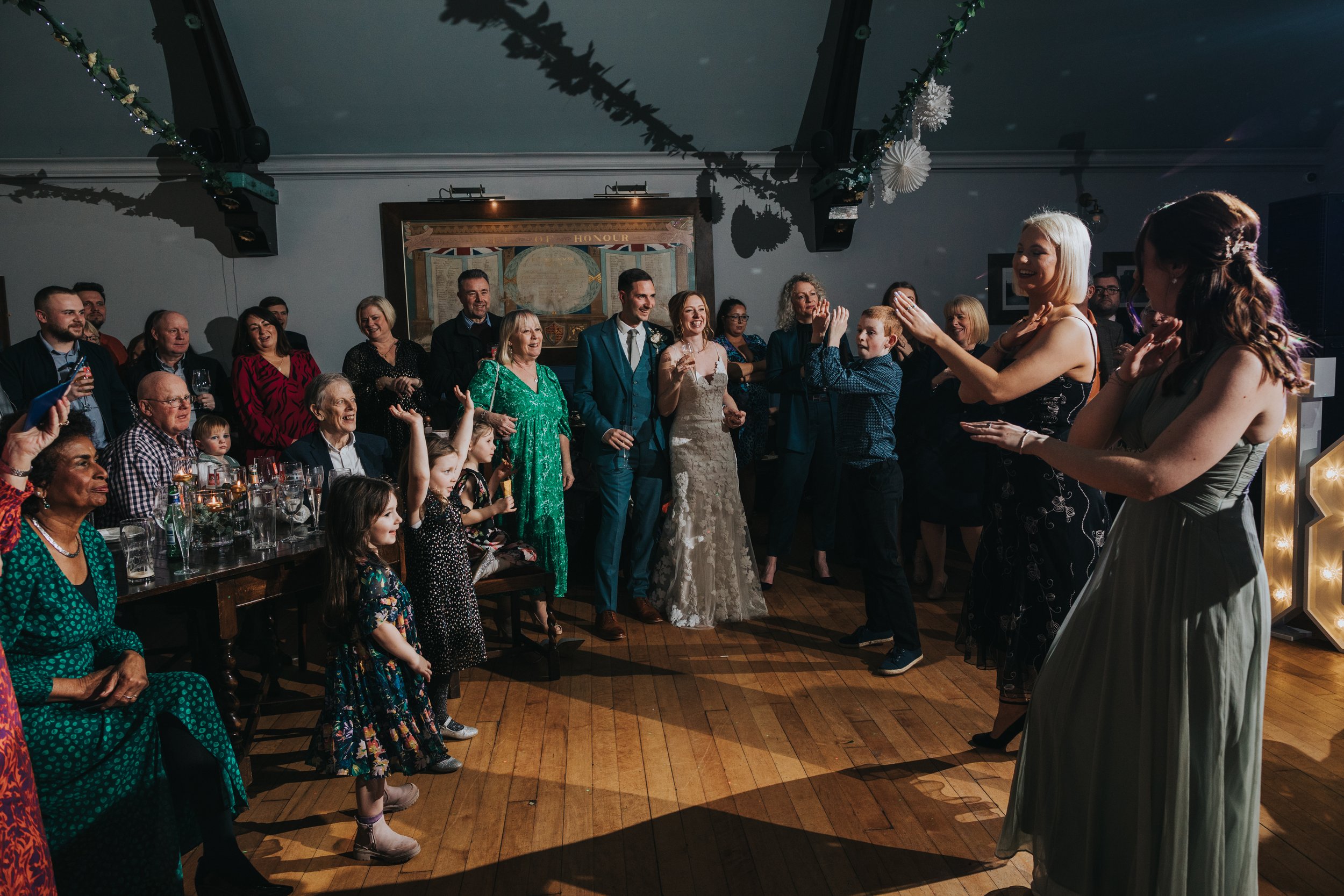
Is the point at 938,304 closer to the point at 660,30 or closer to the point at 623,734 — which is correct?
the point at 660,30

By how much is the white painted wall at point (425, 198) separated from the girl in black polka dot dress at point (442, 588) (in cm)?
366

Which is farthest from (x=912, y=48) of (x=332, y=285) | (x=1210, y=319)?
(x=1210, y=319)

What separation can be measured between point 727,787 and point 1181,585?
1.42m

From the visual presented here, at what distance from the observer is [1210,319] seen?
153 centimetres

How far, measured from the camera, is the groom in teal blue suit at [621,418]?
3.99 m

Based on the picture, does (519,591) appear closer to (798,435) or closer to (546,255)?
(798,435)

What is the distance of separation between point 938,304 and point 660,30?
2.78 meters

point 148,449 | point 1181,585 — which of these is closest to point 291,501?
point 148,449

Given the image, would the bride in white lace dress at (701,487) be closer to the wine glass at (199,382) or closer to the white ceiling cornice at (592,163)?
the wine glass at (199,382)

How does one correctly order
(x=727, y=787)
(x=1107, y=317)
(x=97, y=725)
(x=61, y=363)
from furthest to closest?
1. (x=1107, y=317)
2. (x=61, y=363)
3. (x=727, y=787)
4. (x=97, y=725)

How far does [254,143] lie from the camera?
5.41 m

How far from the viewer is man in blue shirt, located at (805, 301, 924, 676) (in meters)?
3.39

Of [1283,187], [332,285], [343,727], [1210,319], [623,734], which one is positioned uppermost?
[1283,187]

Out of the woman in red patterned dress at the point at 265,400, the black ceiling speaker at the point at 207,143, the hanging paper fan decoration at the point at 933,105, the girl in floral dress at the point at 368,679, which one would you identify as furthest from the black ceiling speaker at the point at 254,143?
the girl in floral dress at the point at 368,679
